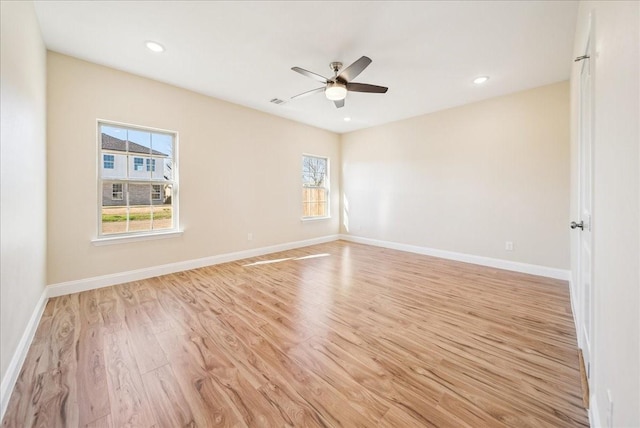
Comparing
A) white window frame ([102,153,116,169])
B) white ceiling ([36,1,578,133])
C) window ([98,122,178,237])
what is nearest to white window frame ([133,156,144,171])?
window ([98,122,178,237])

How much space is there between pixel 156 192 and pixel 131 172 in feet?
1.30

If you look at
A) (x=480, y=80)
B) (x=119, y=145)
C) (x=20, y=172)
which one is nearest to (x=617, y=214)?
(x=480, y=80)

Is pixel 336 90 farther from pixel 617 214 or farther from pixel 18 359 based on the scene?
pixel 18 359

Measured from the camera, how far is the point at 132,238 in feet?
11.0

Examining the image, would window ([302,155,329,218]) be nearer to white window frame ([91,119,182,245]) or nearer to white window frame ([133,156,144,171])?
white window frame ([91,119,182,245])

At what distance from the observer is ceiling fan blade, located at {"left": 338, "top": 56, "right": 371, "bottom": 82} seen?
235 cm

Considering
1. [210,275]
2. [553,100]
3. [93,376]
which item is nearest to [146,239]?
[210,275]

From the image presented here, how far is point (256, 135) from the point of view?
4691mm

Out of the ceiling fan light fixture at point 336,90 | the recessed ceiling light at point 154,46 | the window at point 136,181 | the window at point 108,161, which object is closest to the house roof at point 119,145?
the window at point 136,181

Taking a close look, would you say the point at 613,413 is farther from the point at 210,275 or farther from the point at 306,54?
the point at 210,275

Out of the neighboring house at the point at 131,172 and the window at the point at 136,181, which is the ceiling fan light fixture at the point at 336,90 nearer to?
the window at the point at 136,181

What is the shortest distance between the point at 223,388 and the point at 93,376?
880 millimetres

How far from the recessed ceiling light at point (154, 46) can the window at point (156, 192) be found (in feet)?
5.71

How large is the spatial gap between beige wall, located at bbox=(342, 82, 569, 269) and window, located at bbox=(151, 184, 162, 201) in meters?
4.06
